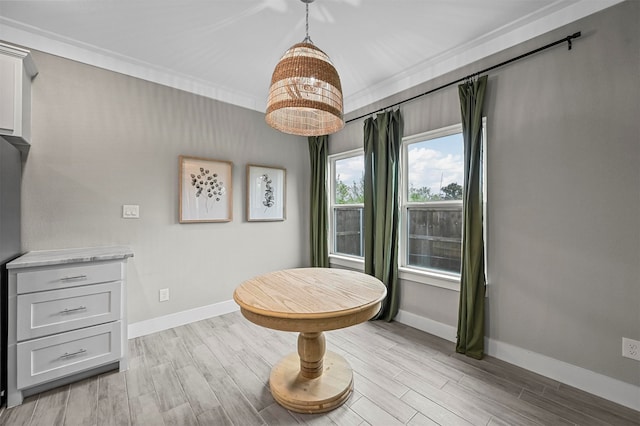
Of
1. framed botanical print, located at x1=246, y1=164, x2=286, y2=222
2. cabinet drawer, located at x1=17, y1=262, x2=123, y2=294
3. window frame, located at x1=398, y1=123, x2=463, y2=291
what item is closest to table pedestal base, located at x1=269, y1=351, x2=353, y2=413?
window frame, located at x1=398, y1=123, x2=463, y2=291

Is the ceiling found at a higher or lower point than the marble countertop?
higher

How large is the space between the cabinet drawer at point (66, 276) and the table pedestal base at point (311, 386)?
142 centimetres

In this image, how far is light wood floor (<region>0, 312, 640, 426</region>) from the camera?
1554 mm

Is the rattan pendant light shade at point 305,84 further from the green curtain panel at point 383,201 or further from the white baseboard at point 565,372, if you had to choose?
the white baseboard at point 565,372

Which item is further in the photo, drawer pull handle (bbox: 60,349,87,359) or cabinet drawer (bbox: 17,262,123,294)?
drawer pull handle (bbox: 60,349,87,359)

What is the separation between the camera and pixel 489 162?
2.24m

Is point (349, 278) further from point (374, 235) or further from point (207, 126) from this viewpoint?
point (207, 126)

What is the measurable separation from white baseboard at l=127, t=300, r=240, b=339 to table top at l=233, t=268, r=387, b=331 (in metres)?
1.47

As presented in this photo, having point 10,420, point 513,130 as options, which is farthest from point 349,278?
point 10,420

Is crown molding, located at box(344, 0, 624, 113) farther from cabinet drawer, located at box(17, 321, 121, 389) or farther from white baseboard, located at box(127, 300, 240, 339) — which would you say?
cabinet drawer, located at box(17, 321, 121, 389)

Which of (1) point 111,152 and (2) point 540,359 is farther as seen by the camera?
(1) point 111,152

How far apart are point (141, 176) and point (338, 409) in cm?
264

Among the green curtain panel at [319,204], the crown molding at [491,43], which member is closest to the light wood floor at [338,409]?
the green curtain panel at [319,204]

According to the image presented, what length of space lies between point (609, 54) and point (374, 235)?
2243mm
